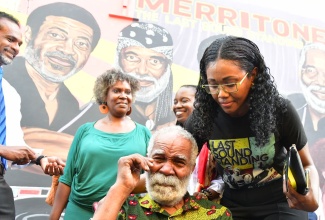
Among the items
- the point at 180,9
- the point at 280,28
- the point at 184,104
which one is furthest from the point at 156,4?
the point at 184,104

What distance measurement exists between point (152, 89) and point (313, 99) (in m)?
2.34

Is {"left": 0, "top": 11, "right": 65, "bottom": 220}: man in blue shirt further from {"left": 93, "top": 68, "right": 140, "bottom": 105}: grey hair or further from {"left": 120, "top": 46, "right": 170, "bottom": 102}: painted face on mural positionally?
{"left": 120, "top": 46, "right": 170, "bottom": 102}: painted face on mural

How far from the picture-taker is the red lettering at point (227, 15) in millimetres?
5191

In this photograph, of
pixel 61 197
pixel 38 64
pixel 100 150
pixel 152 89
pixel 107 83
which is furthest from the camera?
pixel 152 89

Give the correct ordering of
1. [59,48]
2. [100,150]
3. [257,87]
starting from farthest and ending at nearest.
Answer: [59,48] → [100,150] → [257,87]

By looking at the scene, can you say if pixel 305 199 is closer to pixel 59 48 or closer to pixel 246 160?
pixel 246 160

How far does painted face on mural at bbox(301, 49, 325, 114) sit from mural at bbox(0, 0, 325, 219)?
14 mm

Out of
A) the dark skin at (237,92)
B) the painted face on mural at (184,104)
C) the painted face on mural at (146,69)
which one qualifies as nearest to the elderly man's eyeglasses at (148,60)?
the painted face on mural at (146,69)

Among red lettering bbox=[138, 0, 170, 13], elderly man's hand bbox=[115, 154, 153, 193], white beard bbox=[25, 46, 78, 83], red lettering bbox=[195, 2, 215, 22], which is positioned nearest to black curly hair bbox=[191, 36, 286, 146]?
elderly man's hand bbox=[115, 154, 153, 193]

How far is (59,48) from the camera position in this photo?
420cm

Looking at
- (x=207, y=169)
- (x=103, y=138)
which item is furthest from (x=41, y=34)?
(x=207, y=169)

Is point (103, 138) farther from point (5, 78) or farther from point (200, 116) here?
point (5, 78)

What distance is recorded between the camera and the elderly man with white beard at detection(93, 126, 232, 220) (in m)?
1.62

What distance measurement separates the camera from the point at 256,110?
1.71 m
